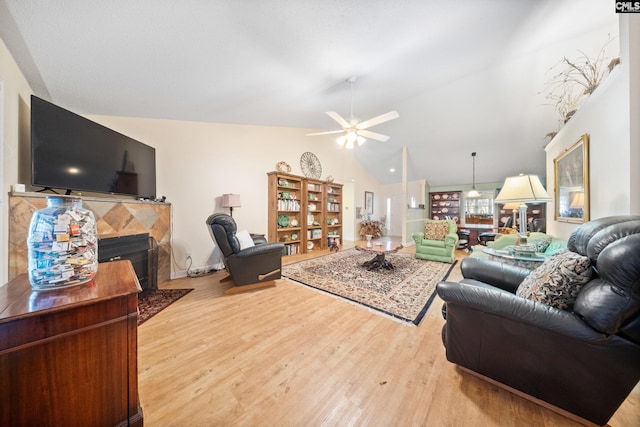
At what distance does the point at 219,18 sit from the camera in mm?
1526

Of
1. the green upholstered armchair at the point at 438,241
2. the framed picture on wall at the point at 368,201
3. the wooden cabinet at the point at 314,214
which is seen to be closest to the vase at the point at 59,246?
the wooden cabinet at the point at 314,214

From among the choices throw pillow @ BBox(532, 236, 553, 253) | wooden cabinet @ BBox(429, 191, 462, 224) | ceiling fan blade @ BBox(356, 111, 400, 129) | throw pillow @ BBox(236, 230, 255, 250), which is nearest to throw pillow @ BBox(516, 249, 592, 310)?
throw pillow @ BBox(532, 236, 553, 253)

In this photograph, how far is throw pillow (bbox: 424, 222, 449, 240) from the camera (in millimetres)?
4266

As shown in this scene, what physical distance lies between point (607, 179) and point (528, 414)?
75.1 inches

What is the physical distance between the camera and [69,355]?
725 mm

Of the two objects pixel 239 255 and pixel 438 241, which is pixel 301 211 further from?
pixel 438 241

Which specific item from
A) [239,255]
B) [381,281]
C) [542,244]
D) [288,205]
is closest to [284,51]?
[239,255]

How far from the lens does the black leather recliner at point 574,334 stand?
91 centimetres

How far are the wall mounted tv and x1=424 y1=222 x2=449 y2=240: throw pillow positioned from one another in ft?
16.3

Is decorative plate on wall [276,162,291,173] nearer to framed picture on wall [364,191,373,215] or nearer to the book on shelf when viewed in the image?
the book on shelf

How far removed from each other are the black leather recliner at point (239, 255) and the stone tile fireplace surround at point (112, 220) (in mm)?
901

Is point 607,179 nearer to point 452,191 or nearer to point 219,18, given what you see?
point 219,18

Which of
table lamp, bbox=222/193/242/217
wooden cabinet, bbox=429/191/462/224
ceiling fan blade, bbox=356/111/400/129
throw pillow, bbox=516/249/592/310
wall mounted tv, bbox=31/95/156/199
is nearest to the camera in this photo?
throw pillow, bbox=516/249/592/310

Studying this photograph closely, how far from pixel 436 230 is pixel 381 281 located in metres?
2.19
